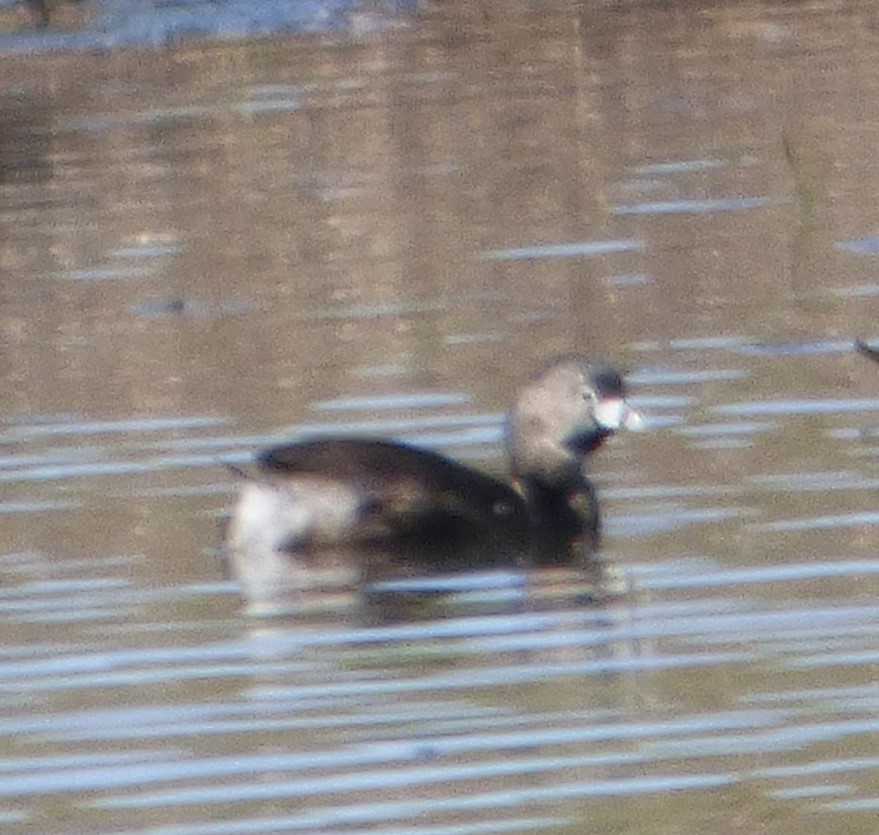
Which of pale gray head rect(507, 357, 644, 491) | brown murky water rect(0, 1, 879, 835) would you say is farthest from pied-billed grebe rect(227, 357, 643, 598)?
brown murky water rect(0, 1, 879, 835)

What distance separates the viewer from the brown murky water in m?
7.48

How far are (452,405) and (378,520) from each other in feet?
5.75

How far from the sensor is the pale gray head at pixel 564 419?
10203 mm

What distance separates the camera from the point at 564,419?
10.3 m

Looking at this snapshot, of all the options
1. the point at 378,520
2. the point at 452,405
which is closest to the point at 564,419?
the point at 378,520

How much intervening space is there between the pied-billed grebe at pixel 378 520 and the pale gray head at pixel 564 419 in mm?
75

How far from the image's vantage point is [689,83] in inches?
792

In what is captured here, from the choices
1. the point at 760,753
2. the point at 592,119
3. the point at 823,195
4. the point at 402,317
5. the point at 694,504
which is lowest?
the point at 760,753

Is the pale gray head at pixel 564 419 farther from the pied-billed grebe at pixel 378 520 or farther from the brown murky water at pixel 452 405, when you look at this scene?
the brown murky water at pixel 452 405

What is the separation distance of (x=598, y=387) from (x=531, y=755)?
2855mm

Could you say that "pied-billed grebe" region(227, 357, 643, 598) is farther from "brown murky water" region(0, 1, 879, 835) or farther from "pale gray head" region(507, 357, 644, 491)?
"brown murky water" region(0, 1, 879, 835)

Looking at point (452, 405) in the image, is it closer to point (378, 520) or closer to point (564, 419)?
point (564, 419)

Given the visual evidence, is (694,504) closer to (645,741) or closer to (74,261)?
(645,741)

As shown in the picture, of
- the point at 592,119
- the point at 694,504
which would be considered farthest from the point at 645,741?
the point at 592,119
